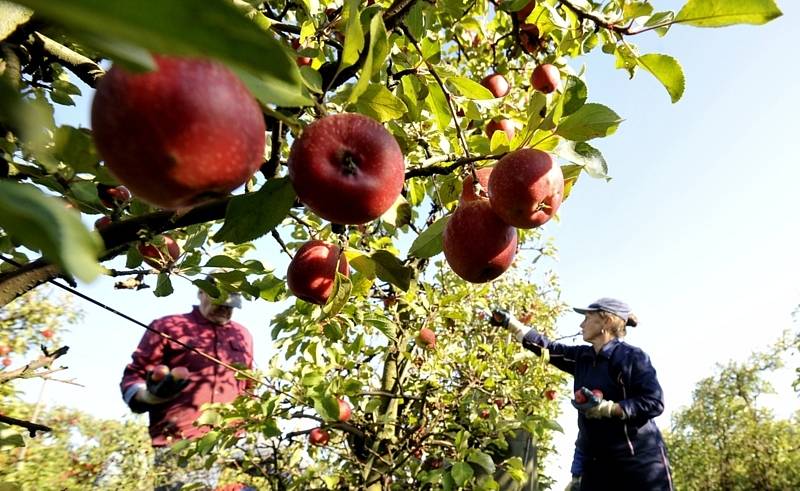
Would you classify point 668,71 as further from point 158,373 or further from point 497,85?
point 158,373

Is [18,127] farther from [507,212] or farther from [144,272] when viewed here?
[144,272]

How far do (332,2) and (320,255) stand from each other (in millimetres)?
966

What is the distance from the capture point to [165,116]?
470mm

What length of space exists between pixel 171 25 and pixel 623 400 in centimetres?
415

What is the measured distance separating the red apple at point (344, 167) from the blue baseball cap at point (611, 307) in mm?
4178

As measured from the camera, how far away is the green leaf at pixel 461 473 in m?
2.28

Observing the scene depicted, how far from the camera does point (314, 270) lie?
1242 mm

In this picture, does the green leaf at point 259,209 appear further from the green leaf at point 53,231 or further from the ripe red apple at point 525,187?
the green leaf at point 53,231

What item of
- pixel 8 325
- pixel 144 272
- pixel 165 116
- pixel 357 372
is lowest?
pixel 165 116

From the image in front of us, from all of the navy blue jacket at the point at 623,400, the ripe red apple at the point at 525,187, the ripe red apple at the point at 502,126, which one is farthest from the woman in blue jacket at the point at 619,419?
the ripe red apple at the point at 525,187

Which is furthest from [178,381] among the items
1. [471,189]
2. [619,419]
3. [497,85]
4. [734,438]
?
[734,438]

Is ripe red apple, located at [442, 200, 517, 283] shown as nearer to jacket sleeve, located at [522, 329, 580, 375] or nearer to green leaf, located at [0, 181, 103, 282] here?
green leaf, located at [0, 181, 103, 282]

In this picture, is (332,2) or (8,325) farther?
(8,325)

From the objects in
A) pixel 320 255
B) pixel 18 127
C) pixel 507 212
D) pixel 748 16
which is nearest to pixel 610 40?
pixel 748 16
